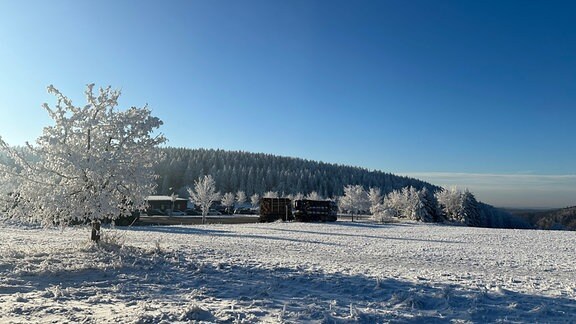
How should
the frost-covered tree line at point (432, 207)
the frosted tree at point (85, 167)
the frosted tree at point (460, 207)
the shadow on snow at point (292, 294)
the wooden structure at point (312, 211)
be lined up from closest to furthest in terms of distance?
the shadow on snow at point (292, 294) → the frosted tree at point (85, 167) → the wooden structure at point (312, 211) → the frost-covered tree line at point (432, 207) → the frosted tree at point (460, 207)

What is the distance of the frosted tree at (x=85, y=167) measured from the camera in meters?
16.0

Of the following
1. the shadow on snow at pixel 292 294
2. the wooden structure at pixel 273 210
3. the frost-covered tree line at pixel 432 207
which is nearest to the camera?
the shadow on snow at pixel 292 294

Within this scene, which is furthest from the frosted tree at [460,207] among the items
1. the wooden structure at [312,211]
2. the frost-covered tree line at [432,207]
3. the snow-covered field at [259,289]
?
the snow-covered field at [259,289]

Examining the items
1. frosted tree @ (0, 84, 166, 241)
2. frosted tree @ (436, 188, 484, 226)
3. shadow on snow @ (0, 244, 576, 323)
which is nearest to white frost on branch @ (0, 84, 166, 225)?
frosted tree @ (0, 84, 166, 241)

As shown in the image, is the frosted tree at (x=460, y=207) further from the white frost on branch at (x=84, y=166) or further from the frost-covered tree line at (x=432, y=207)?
the white frost on branch at (x=84, y=166)

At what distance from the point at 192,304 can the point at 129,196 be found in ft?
29.9

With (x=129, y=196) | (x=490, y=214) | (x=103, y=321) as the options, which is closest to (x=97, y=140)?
(x=129, y=196)

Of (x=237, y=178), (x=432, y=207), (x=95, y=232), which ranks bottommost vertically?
(x=95, y=232)

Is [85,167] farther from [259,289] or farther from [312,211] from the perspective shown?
[312,211]

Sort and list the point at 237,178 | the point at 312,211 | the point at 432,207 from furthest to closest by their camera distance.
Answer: the point at 237,178 → the point at 432,207 → the point at 312,211

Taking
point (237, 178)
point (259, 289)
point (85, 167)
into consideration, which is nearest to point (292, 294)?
point (259, 289)

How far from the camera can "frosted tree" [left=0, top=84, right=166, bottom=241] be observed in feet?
52.5

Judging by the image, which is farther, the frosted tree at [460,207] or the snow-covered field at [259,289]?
the frosted tree at [460,207]

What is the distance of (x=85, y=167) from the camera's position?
15.9 metres
